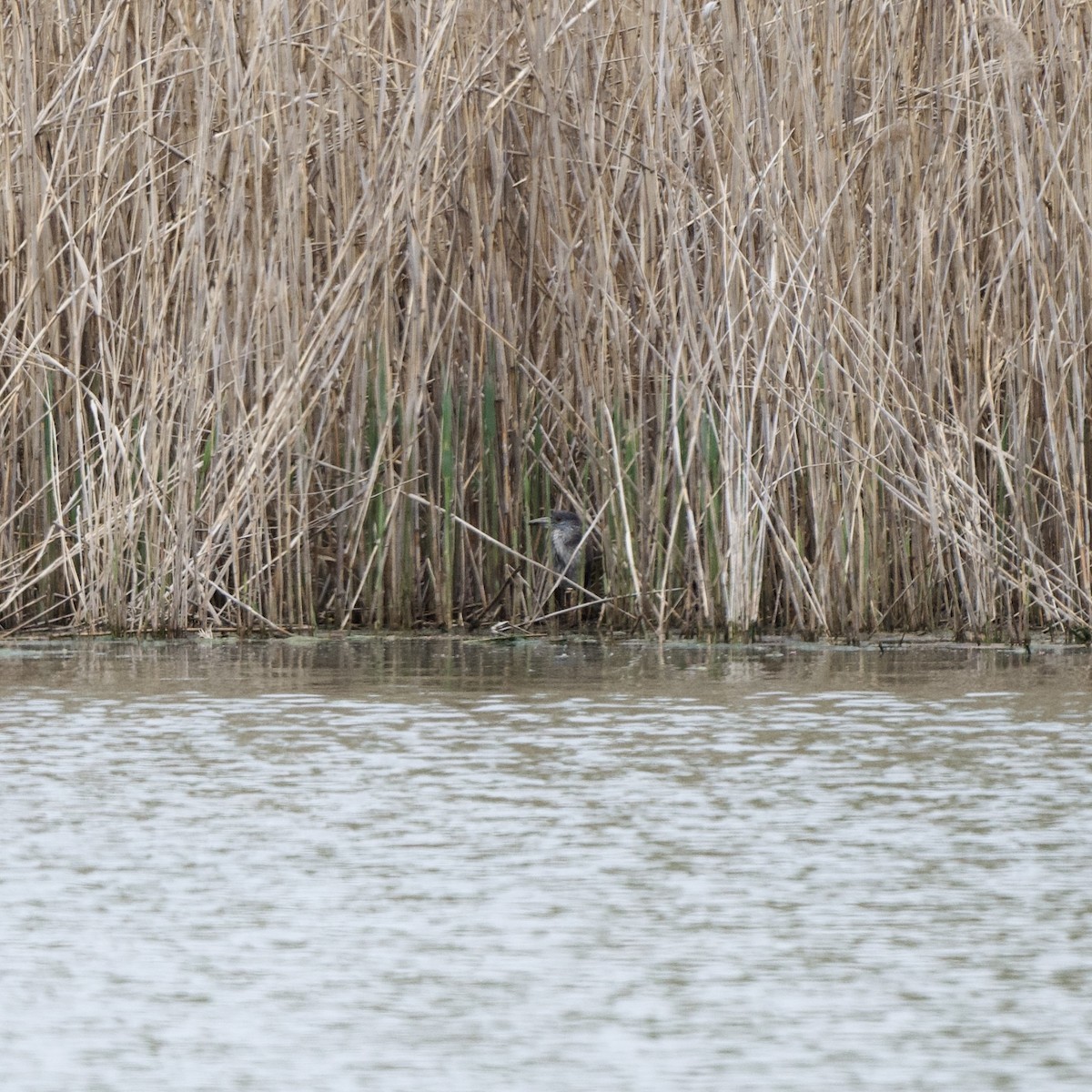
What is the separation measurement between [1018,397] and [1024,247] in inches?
15.7

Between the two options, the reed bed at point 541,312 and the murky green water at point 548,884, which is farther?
the reed bed at point 541,312

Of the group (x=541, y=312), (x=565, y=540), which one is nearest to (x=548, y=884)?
(x=565, y=540)

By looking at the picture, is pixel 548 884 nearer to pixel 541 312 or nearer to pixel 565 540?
pixel 565 540

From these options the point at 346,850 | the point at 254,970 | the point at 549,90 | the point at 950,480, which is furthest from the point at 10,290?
the point at 254,970

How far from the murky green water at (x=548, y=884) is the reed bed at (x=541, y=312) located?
87 centimetres

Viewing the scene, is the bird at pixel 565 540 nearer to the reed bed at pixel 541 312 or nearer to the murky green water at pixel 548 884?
the reed bed at pixel 541 312

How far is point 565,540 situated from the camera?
21.6ft

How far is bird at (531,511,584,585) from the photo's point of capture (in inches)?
258

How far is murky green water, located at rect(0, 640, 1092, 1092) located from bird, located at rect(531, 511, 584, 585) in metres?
1.04

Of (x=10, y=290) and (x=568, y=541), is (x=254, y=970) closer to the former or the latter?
(x=568, y=541)

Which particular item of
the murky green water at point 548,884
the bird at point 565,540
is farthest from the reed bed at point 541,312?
the murky green water at point 548,884

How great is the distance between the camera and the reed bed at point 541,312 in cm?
623

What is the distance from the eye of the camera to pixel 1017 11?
6594mm

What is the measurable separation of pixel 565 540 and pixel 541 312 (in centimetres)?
71
